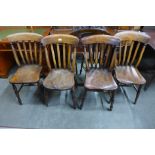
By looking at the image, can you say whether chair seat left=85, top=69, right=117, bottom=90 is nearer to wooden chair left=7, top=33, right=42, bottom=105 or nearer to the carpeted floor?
the carpeted floor

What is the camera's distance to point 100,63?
194 cm

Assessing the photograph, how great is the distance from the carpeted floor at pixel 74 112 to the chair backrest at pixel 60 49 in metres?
0.49

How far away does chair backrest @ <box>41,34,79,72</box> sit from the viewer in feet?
5.81

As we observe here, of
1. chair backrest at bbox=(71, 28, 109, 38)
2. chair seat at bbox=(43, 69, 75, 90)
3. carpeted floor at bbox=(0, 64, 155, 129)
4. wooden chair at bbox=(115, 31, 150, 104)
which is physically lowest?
carpeted floor at bbox=(0, 64, 155, 129)

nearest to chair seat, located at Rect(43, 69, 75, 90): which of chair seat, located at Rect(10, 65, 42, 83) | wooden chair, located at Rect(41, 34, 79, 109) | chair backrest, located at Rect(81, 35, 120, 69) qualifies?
wooden chair, located at Rect(41, 34, 79, 109)

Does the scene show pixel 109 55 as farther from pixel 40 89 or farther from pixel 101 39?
pixel 40 89

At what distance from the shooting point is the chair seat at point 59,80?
1.71 m

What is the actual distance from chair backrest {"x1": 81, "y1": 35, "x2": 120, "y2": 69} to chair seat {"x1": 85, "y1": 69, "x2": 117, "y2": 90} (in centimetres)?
10

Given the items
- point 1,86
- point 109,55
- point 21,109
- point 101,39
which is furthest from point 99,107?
point 1,86

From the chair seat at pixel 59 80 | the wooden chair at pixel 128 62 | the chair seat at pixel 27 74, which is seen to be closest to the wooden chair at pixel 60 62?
the chair seat at pixel 59 80

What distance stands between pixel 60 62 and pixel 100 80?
1.88 feet

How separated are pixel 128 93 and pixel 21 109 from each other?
59.8 inches

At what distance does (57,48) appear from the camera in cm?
183

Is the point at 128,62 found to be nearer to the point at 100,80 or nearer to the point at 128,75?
the point at 128,75
